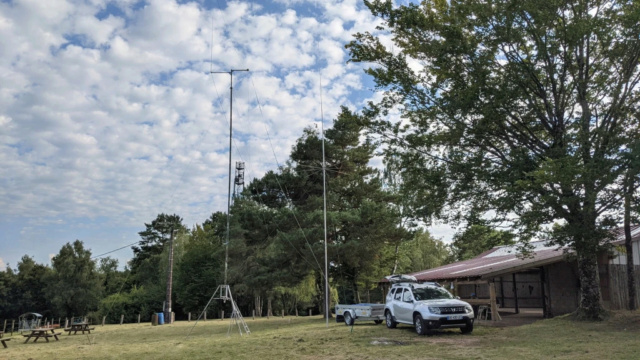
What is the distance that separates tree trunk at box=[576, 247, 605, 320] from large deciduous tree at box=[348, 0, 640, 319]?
0.04 metres

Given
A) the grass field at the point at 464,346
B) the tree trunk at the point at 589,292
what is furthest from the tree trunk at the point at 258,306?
the tree trunk at the point at 589,292

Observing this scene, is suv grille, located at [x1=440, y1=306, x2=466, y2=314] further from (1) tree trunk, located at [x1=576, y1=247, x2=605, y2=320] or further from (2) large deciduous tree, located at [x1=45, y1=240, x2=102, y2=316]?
(2) large deciduous tree, located at [x1=45, y1=240, x2=102, y2=316]

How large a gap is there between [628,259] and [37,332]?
26.7 metres

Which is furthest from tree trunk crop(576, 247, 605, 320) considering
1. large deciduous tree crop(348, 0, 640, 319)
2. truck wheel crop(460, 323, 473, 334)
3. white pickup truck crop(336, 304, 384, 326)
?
white pickup truck crop(336, 304, 384, 326)

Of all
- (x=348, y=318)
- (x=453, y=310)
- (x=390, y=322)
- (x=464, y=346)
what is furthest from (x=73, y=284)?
(x=464, y=346)

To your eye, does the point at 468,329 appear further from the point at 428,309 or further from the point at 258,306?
the point at 258,306

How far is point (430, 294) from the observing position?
16656 mm

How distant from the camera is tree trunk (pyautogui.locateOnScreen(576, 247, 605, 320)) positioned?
52.9 feet

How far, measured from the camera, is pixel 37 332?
22.1 metres

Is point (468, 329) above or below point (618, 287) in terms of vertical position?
below

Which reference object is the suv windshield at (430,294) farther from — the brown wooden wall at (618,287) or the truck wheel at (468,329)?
the brown wooden wall at (618,287)

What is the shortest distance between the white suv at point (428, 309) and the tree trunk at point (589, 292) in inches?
173

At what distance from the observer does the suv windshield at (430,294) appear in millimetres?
16469

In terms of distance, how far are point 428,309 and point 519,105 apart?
8.00 metres
